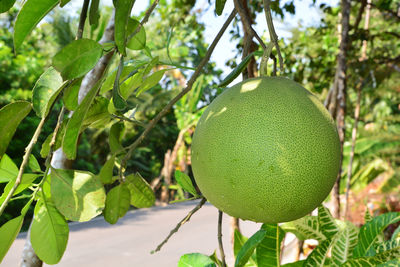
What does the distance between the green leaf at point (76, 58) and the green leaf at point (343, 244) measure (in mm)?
686

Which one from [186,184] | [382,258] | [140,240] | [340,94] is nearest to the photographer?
[186,184]

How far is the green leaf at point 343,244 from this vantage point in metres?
0.82

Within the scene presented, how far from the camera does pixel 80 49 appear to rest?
326mm

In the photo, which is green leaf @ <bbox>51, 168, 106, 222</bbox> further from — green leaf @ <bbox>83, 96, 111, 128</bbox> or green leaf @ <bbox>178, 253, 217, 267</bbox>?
green leaf @ <bbox>178, 253, 217, 267</bbox>

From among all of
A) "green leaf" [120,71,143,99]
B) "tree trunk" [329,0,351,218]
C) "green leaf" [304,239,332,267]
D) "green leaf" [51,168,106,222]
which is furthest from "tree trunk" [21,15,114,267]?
"tree trunk" [329,0,351,218]

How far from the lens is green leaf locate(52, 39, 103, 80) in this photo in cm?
31

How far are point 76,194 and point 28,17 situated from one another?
198mm

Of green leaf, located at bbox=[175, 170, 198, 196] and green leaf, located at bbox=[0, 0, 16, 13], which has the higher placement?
green leaf, located at bbox=[0, 0, 16, 13]

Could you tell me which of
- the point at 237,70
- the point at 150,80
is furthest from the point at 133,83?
the point at 237,70

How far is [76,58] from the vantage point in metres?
0.32

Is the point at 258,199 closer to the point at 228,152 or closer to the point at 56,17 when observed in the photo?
the point at 228,152

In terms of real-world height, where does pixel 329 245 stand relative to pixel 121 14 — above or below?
below

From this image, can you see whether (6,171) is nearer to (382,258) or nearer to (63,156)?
(63,156)

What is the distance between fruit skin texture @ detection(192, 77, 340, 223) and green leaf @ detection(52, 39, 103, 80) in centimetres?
14
